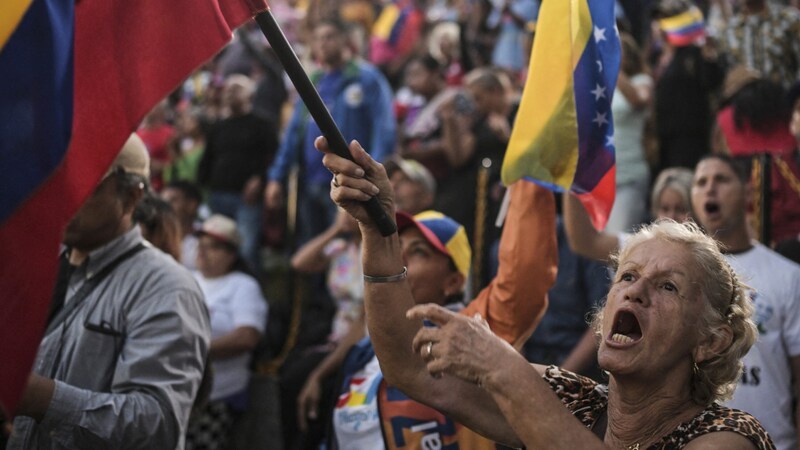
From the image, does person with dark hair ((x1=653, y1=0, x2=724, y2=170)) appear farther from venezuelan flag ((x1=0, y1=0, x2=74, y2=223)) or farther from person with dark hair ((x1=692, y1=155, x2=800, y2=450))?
venezuelan flag ((x1=0, y1=0, x2=74, y2=223))

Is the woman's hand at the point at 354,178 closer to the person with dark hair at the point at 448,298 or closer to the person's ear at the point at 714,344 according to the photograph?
the person with dark hair at the point at 448,298

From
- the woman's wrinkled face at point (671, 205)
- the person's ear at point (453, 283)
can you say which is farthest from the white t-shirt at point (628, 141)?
the person's ear at point (453, 283)

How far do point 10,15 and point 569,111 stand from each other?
2.13m

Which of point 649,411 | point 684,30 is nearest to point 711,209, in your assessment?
point 649,411

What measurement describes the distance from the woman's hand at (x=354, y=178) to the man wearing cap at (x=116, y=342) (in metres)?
0.99

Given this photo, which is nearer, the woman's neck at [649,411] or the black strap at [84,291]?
the woman's neck at [649,411]

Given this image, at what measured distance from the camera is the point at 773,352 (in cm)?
514

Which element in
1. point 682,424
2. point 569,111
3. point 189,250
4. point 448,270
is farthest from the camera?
point 189,250

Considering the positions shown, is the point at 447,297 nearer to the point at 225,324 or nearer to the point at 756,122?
the point at 225,324

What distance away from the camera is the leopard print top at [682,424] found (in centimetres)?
304

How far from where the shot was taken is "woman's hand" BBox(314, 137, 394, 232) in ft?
11.0

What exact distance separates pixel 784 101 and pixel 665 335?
5.28 meters

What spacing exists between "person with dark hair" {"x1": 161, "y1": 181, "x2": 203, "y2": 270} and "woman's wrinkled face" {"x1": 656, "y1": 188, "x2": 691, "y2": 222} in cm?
382

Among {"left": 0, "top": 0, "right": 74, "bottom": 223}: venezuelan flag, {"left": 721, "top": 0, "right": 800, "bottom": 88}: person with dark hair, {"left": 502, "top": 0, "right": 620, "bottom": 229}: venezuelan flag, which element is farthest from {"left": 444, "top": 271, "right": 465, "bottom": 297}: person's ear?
{"left": 721, "top": 0, "right": 800, "bottom": 88}: person with dark hair
